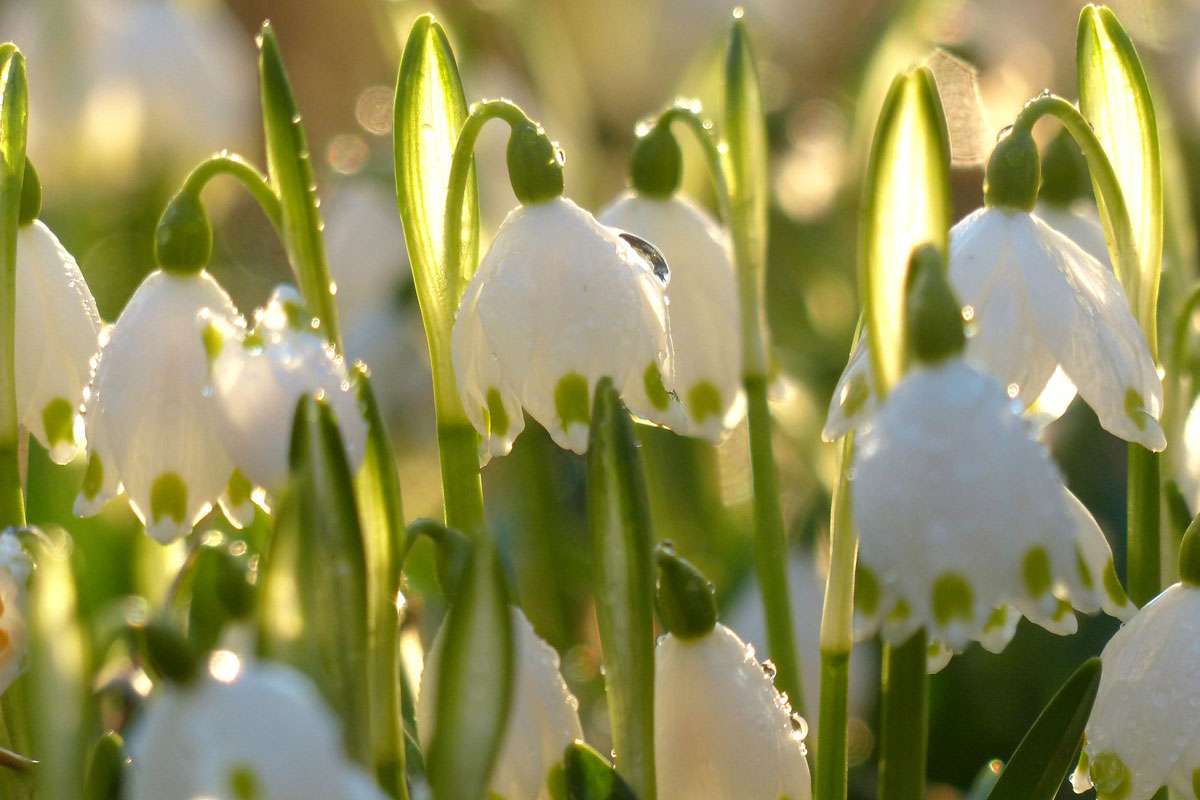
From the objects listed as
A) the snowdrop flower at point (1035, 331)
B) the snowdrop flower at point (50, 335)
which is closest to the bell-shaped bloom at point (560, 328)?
the snowdrop flower at point (1035, 331)

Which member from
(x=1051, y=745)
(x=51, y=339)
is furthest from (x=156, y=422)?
(x=1051, y=745)

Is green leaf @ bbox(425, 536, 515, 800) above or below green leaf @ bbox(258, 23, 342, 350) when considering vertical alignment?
below

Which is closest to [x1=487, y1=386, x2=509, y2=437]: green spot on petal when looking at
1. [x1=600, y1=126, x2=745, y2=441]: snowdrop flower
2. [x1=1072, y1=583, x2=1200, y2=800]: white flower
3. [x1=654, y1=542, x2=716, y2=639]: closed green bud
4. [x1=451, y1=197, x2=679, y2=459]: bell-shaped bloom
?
[x1=451, y1=197, x2=679, y2=459]: bell-shaped bloom

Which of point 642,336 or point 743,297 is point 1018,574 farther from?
point 743,297

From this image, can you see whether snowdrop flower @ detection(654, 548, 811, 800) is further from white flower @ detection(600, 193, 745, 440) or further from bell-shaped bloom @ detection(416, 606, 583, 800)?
white flower @ detection(600, 193, 745, 440)

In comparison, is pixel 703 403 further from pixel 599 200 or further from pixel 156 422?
pixel 599 200

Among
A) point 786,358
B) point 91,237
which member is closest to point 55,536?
point 786,358
